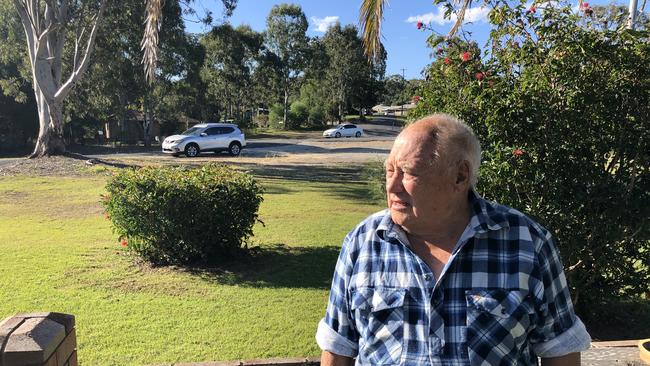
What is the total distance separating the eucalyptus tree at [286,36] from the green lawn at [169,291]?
150 ft

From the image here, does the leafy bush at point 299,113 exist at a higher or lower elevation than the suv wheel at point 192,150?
higher

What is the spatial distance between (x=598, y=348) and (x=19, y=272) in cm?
600

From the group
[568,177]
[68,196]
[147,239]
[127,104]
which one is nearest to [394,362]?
[568,177]

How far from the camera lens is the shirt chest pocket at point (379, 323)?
1.69m

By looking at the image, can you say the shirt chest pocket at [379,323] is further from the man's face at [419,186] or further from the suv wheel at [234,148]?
the suv wheel at [234,148]

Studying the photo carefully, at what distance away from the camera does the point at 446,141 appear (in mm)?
1735

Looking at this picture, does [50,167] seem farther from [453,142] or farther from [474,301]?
[474,301]

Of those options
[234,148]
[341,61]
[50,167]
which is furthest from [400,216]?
[341,61]

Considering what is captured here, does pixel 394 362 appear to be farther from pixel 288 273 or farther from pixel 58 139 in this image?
pixel 58 139

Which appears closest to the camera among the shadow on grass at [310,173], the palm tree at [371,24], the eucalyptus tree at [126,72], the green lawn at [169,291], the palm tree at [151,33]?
the green lawn at [169,291]

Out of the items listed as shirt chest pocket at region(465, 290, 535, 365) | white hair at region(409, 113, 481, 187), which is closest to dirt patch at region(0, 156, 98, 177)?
white hair at region(409, 113, 481, 187)

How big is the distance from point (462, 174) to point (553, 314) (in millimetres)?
548

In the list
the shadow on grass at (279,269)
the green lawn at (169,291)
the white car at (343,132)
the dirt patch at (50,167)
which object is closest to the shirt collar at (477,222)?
the green lawn at (169,291)

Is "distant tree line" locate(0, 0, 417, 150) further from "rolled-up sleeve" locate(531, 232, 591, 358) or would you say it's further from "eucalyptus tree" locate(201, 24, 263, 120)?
"rolled-up sleeve" locate(531, 232, 591, 358)
